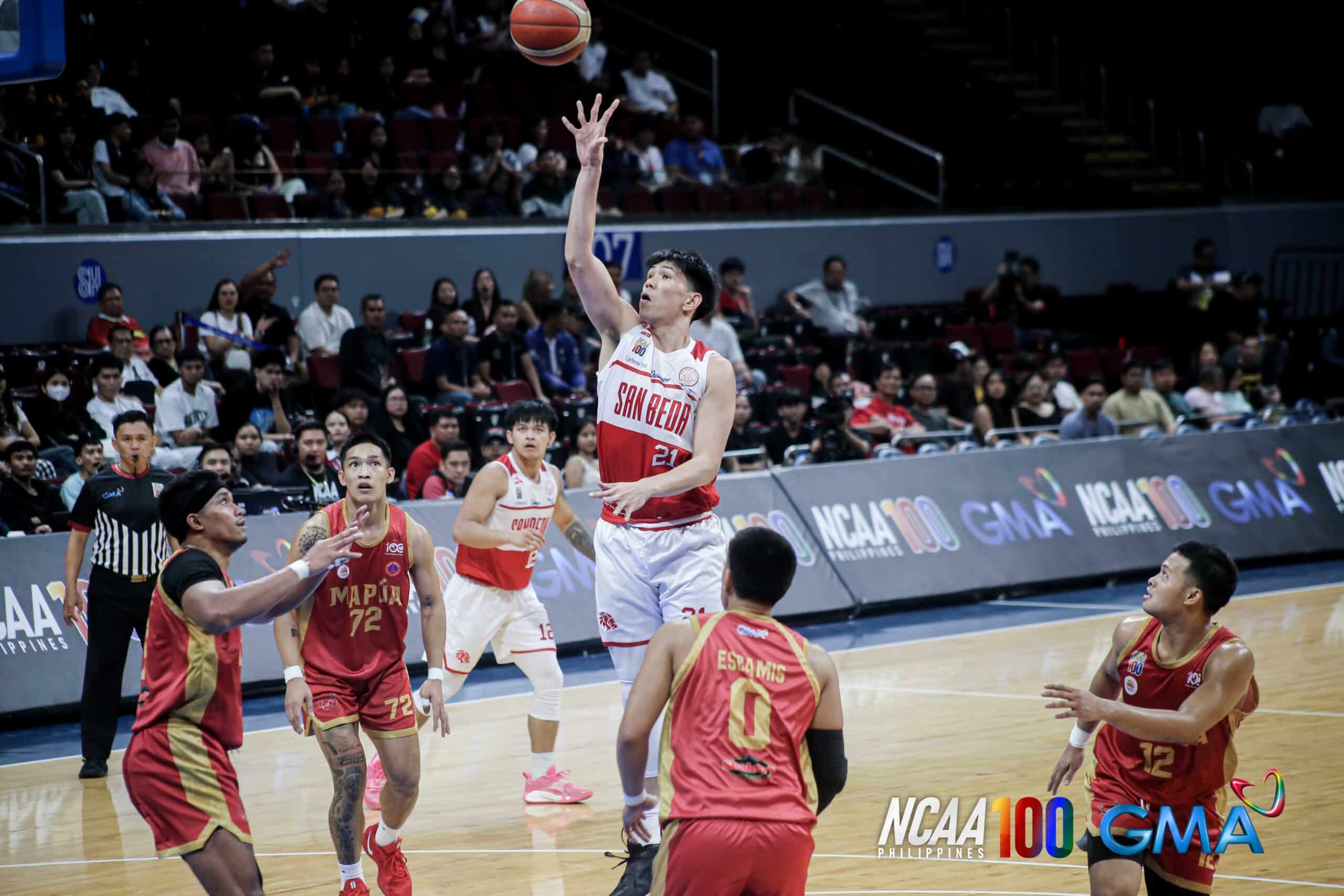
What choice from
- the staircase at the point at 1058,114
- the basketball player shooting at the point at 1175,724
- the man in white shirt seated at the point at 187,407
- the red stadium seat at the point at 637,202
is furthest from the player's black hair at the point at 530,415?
the staircase at the point at 1058,114

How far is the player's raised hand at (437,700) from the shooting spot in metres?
6.66

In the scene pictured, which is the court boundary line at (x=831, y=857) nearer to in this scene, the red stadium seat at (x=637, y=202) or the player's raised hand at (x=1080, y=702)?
the player's raised hand at (x=1080, y=702)

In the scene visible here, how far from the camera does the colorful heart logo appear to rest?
21.5 feet

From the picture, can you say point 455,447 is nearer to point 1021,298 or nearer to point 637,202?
point 637,202

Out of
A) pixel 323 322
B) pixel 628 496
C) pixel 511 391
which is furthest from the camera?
pixel 323 322

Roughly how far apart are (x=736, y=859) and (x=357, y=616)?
105 inches

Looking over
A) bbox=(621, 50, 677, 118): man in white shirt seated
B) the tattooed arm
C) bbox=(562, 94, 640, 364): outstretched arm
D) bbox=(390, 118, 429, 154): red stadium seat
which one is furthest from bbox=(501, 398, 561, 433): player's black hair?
bbox=(621, 50, 677, 118): man in white shirt seated

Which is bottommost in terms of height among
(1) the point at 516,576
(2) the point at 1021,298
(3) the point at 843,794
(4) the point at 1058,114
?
(3) the point at 843,794

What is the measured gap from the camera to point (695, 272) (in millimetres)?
6688

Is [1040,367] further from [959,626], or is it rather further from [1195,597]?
[1195,597]

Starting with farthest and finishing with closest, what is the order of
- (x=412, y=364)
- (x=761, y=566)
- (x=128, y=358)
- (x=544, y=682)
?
(x=412, y=364) < (x=128, y=358) < (x=544, y=682) < (x=761, y=566)

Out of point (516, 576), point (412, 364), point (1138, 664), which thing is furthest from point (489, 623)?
point (412, 364)

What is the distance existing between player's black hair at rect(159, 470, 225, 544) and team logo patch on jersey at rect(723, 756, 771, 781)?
2174 mm

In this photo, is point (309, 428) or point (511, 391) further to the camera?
point (511, 391)
